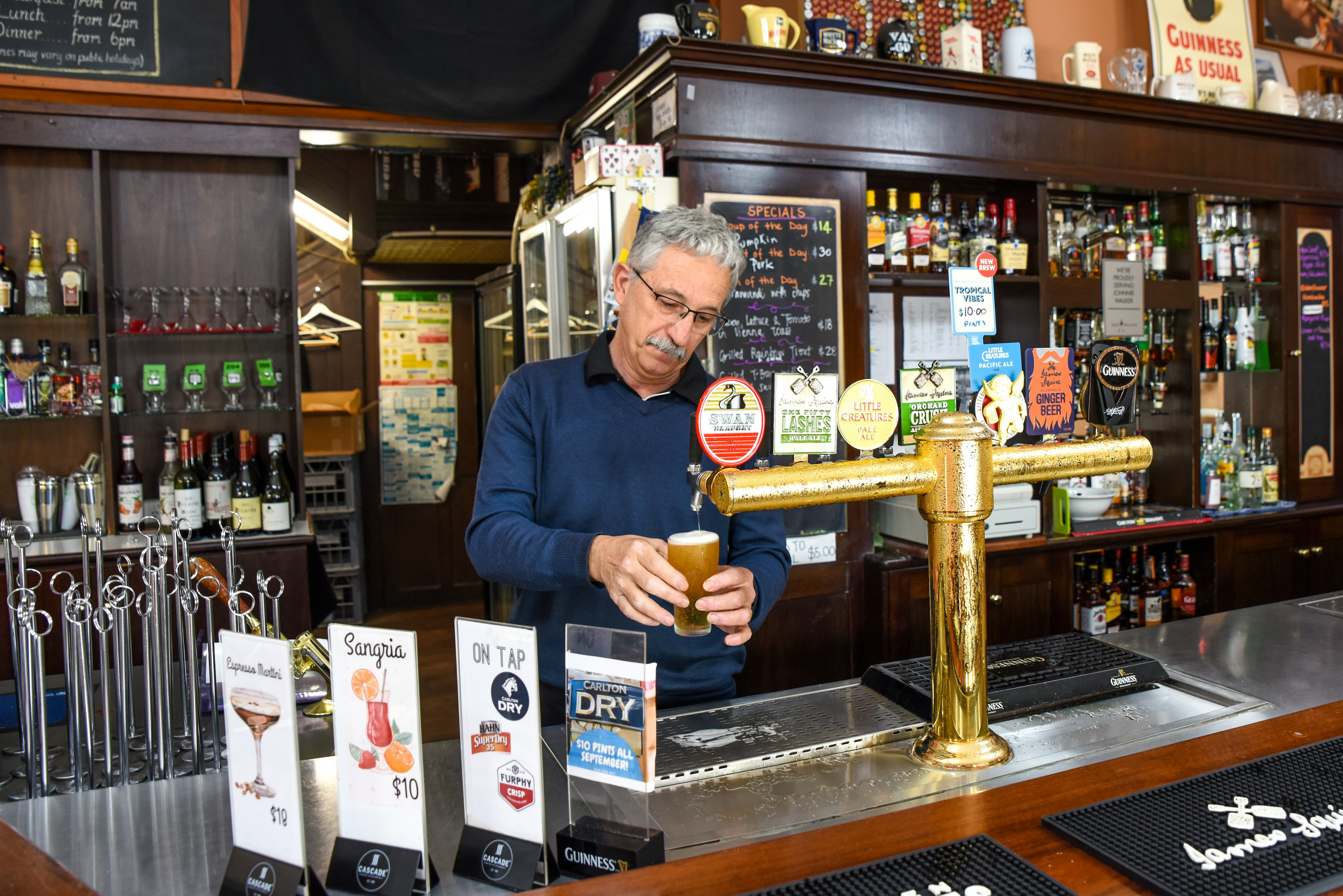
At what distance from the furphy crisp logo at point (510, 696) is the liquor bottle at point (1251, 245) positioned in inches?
171

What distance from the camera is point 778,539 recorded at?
6.19 ft

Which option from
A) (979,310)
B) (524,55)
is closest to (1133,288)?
(524,55)

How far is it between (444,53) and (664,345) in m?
2.31

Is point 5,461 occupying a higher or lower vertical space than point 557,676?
higher

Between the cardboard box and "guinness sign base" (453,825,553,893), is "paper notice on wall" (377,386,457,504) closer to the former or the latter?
the cardboard box

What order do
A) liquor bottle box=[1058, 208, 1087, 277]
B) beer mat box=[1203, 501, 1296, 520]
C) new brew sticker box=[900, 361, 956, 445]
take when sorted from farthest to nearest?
beer mat box=[1203, 501, 1296, 520], liquor bottle box=[1058, 208, 1087, 277], new brew sticker box=[900, 361, 956, 445]

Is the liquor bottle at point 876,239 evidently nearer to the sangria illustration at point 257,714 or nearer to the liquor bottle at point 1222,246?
the liquor bottle at point 1222,246

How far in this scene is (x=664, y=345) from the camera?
1799 millimetres

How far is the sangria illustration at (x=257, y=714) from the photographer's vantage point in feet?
2.90

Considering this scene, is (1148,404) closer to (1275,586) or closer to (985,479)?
(1275,586)

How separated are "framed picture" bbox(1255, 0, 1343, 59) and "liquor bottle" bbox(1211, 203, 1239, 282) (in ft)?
3.15

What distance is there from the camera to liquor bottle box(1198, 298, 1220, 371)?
13.2 feet

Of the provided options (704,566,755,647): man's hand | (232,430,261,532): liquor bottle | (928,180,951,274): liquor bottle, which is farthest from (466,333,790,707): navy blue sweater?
(232,430,261,532): liquor bottle

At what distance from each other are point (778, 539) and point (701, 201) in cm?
152
